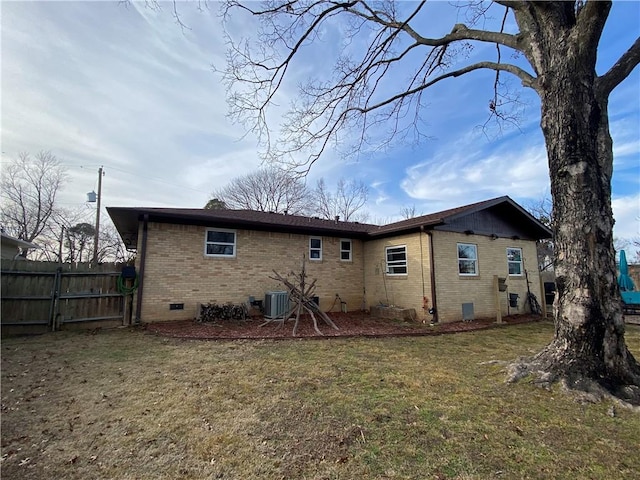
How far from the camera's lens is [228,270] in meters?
10.4

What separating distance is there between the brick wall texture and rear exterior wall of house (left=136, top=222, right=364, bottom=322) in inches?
1.1

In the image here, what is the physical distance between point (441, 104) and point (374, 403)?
30.1 ft

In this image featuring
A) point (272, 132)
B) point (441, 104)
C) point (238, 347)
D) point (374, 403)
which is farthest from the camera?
point (441, 104)

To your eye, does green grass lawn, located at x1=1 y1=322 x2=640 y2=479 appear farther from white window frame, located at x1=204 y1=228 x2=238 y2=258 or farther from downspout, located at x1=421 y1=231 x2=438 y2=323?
white window frame, located at x1=204 y1=228 x2=238 y2=258

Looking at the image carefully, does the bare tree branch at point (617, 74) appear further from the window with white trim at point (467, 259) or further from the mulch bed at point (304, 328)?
the window with white trim at point (467, 259)

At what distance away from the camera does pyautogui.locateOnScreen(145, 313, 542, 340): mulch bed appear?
25.6ft

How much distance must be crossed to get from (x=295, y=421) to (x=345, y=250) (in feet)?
32.6

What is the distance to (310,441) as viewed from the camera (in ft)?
9.25

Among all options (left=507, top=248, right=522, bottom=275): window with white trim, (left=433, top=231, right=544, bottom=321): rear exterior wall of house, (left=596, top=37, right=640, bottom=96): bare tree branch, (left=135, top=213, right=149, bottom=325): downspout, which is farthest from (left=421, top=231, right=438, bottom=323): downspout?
(left=135, top=213, right=149, bottom=325): downspout

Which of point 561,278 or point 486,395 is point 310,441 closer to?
point 486,395

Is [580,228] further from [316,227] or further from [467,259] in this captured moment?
[316,227]

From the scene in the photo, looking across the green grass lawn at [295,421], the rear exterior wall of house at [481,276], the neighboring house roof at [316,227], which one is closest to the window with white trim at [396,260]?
the neighboring house roof at [316,227]

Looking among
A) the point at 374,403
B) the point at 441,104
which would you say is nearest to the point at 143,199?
the point at 441,104

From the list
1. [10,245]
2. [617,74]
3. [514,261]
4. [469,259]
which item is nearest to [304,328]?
[469,259]
